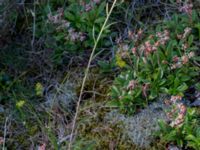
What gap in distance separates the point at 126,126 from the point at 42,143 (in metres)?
0.47

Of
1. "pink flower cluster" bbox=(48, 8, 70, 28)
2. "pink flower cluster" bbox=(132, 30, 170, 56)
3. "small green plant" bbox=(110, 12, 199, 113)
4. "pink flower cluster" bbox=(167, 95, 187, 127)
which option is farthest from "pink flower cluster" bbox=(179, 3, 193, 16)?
"pink flower cluster" bbox=(48, 8, 70, 28)

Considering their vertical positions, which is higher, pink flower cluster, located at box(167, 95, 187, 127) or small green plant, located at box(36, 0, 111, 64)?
small green plant, located at box(36, 0, 111, 64)

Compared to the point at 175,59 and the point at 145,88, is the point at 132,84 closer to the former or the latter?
the point at 145,88

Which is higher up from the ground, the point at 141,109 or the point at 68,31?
the point at 68,31

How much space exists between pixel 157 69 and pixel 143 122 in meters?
0.30

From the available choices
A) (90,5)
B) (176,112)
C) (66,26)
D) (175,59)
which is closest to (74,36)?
(66,26)

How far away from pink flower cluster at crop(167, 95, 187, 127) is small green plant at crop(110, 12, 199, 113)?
78mm

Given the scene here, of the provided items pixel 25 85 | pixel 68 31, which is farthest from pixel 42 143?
pixel 68 31

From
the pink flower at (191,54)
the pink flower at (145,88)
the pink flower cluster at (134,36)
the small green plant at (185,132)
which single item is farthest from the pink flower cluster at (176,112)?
the pink flower cluster at (134,36)

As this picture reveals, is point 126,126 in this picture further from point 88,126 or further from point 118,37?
point 118,37

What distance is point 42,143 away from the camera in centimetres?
270

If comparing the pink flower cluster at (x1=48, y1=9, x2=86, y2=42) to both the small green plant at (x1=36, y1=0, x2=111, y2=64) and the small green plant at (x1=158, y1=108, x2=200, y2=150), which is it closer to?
the small green plant at (x1=36, y1=0, x2=111, y2=64)

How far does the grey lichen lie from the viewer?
2570 millimetres

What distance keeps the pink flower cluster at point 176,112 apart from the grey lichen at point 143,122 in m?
0.10
